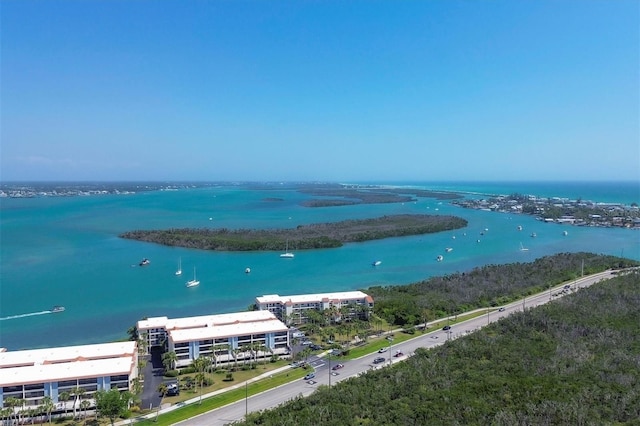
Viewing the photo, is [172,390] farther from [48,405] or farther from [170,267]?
[170,267]

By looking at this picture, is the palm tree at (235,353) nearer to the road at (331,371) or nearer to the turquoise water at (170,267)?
the road at (331,371)

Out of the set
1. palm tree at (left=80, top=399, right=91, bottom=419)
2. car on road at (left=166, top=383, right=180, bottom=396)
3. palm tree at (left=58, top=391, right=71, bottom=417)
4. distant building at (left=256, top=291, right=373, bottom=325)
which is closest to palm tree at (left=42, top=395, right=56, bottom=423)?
palm tree at (left=58, top=391, right=71, bottom=417)

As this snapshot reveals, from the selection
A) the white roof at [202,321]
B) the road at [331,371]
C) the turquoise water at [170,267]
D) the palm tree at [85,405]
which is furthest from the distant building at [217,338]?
the palm tree at [85,405]

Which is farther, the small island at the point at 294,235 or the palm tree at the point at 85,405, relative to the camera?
the small island at the point at 294,235

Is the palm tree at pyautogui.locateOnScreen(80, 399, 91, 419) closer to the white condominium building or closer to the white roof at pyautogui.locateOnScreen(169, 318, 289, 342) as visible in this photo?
the white condominium building

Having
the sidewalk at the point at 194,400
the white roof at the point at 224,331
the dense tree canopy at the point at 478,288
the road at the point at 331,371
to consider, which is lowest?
the sidewalk at the point at 194,400

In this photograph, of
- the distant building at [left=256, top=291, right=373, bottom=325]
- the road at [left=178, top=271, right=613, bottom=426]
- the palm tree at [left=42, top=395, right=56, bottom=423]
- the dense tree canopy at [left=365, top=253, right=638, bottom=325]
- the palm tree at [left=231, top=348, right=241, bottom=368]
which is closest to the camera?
the palm tree at [left=42, top=395, right=56, bottom=423]

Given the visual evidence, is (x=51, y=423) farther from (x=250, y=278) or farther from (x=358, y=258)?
(x=358, y=258)

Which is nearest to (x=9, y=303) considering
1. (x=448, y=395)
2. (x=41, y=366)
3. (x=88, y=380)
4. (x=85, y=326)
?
(x=85, y=326)
